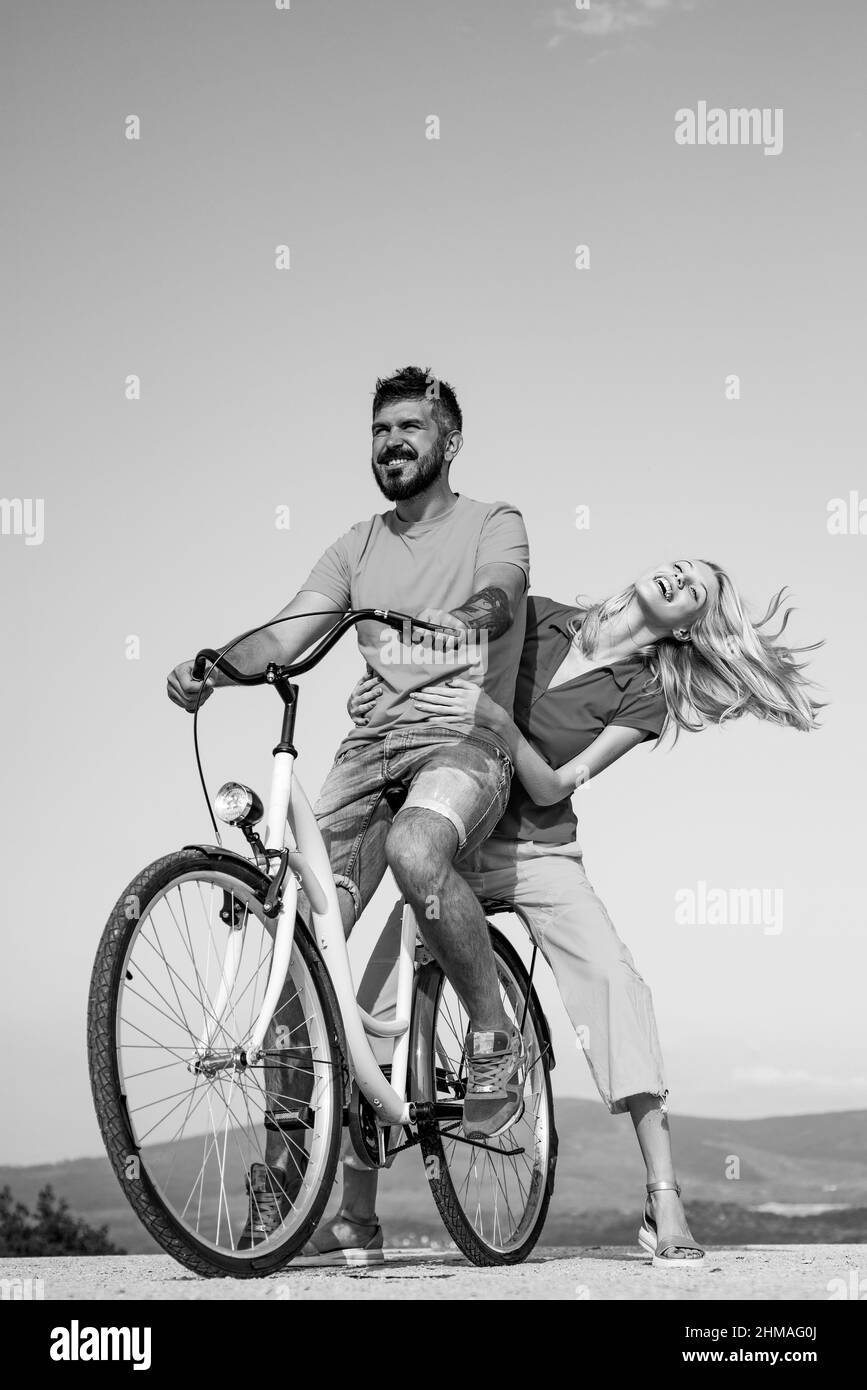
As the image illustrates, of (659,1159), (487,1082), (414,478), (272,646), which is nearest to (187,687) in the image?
(272,646)

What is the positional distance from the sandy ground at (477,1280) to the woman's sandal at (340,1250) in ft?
0.29

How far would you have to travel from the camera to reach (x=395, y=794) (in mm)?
4105

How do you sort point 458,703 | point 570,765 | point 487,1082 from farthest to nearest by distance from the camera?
point 570,765 → point 487,1082 → point 458,703

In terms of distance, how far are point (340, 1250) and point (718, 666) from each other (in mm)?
2085

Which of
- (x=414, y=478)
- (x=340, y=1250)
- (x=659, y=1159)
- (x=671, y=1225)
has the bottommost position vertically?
(x=340, y=1250)

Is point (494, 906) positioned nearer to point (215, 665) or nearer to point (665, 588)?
point (665, 588)

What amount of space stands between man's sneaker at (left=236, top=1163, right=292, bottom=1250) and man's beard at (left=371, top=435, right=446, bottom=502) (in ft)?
6.04

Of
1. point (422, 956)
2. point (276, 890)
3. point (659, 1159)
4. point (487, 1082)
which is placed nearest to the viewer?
point (276, 890)

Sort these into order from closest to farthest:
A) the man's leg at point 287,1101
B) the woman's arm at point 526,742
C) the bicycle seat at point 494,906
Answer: the man's leg at point 287,1101
the woman's arm at point 526,742
the bicycle seat at point 494,906

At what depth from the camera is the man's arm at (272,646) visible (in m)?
3.68

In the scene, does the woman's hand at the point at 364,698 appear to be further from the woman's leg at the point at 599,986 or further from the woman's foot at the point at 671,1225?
the woman's foot at the point at 671,1225

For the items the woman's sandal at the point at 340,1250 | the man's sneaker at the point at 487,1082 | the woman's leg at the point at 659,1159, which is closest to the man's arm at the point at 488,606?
the man's sneaker at the point at 487,1082

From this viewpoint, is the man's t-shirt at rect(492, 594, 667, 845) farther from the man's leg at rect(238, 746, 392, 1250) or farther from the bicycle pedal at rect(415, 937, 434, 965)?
the man's leg at rect(238, 746, 392, 1250)
